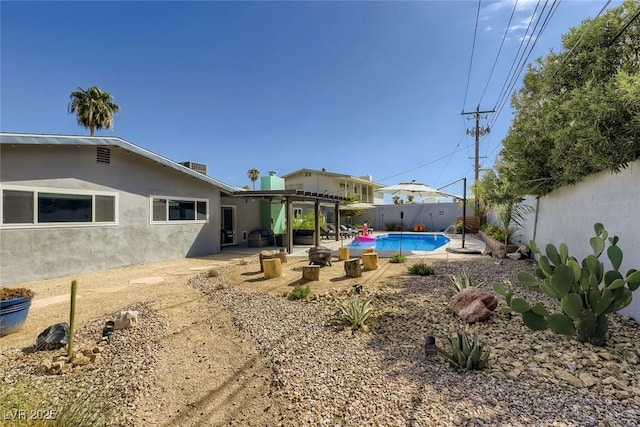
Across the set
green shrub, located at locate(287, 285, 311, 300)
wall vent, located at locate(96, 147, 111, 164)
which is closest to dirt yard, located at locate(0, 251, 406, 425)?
green shrub, located at locate(287, 285, 311, 300)

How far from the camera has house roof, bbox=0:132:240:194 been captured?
725cm

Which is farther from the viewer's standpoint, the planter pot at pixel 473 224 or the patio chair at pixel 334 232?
the planter pot at pixel 473 224

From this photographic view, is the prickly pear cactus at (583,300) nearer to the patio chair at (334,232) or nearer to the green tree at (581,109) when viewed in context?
the green tree at (581,109)

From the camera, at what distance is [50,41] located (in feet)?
30.5

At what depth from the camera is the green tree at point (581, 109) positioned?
4.27m

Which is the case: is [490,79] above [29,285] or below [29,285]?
above

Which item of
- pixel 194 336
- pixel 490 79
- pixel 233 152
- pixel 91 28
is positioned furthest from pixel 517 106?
pixel 233 152

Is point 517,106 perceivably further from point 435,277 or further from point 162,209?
point 162,209

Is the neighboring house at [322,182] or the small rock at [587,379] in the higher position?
the neighboring house at [322,182]

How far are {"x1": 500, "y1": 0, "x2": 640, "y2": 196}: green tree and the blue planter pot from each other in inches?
349

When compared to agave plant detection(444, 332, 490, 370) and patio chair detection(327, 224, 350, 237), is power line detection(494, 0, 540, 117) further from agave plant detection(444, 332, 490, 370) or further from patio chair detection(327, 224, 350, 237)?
patio chair detection(327, 224, 350, 237)

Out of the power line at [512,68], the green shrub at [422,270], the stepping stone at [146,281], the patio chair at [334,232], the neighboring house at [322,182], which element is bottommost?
the stepping stone at [146,281]

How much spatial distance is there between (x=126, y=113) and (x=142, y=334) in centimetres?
2312

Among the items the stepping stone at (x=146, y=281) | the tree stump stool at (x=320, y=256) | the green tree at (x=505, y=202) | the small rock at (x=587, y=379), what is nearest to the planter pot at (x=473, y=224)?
the green tree at (x=505, y=202)
